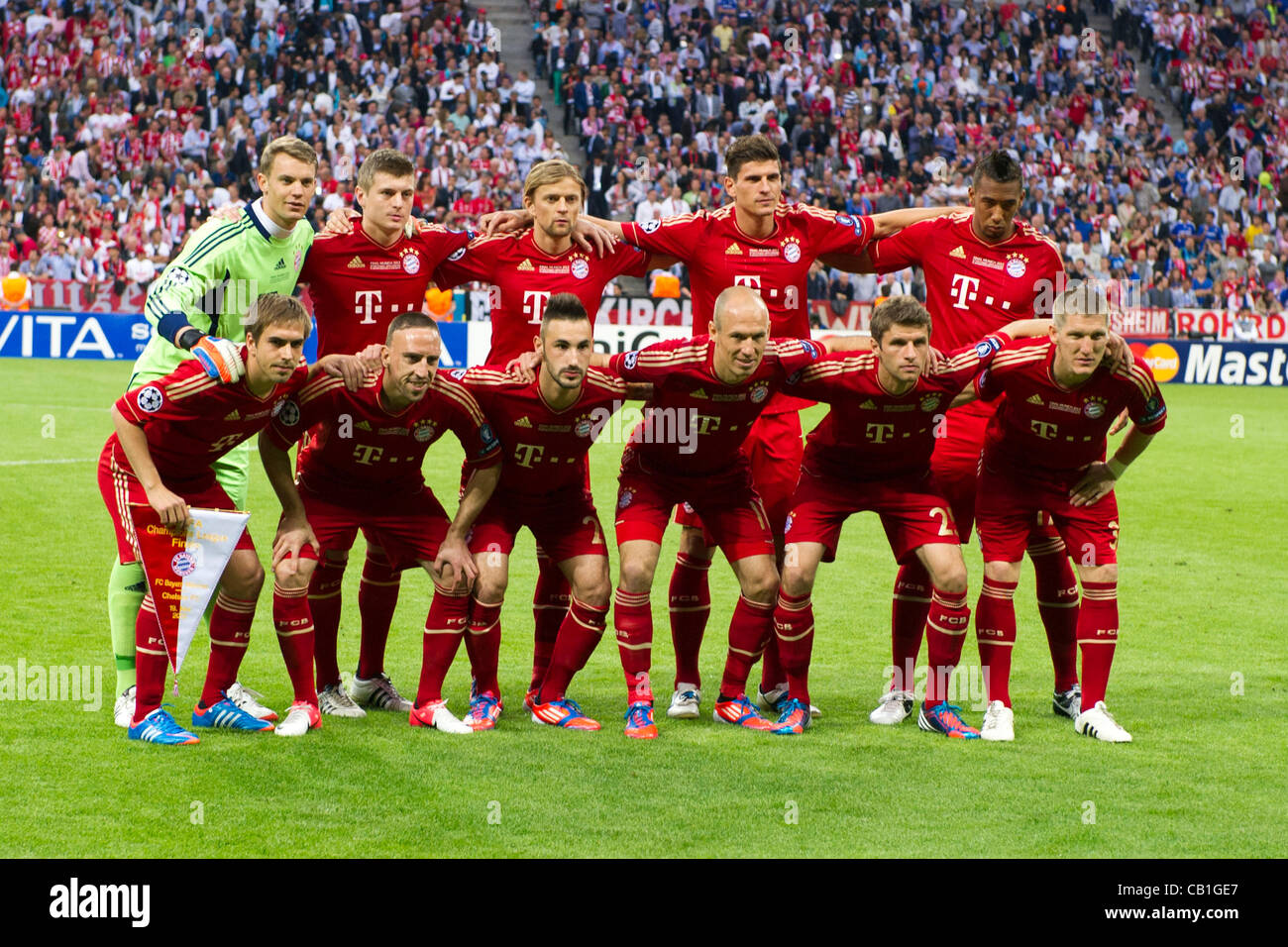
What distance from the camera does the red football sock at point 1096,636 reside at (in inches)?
262

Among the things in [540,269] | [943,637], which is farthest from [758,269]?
[943,637]

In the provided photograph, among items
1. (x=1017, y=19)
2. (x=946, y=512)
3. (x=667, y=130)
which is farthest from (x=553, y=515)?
(x=1017, y=19)

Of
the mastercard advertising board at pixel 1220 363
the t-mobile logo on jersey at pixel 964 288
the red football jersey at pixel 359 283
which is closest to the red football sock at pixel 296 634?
the red football jersey at pixel 359 283

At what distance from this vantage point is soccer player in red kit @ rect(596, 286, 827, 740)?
6.64 m

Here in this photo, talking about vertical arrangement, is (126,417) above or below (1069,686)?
above

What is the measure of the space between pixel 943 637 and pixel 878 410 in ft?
3.50

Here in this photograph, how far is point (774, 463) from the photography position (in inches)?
293

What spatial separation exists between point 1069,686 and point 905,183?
76.3 ft

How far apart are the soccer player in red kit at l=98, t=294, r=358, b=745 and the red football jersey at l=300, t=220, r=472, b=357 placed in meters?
0.88

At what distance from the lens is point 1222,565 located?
11039 mm

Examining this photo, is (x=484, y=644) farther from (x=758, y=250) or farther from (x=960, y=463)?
(x=960, y=463)

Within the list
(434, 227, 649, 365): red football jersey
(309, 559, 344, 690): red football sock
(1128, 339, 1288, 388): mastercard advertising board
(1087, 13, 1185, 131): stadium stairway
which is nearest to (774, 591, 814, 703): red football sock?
(434, 227, 649, 365): red football jersey

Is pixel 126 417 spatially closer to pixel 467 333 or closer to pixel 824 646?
pixel 824 646

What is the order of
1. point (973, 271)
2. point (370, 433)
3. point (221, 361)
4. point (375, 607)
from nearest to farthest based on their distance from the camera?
point (221, 361), point (370, 433), point (375, 607), point (973, 271)
